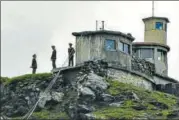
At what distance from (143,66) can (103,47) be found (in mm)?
4398

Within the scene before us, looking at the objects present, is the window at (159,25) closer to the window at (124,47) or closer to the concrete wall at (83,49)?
the window at (124,47)

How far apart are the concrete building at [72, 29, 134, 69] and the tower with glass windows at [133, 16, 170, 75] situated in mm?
6276

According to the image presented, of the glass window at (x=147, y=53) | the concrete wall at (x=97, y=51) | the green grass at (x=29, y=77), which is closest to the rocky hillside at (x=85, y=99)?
the green grass at (x=29, y=77)

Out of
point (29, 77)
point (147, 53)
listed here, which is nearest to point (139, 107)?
point (29, 77)

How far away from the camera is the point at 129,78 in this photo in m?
83.6

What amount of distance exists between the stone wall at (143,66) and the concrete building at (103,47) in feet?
2.83

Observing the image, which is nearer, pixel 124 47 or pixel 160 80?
pixel 124 47

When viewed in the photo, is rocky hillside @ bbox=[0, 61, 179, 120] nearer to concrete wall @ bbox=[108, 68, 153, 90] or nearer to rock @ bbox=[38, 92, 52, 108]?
rock @ bbox=[38, 92, 52, 108]

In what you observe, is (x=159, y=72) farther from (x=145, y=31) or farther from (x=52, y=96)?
(x=52, y=96)

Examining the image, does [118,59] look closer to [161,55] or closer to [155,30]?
[161,55]

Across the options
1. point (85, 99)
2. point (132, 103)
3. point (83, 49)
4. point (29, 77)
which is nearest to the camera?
point (85, 99)

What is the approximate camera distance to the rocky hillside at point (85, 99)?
7638cm

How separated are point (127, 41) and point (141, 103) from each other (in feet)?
28.7

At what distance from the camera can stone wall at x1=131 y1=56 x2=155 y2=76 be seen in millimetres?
85562
